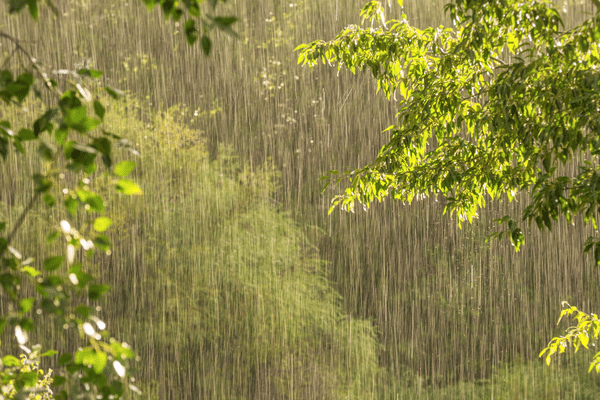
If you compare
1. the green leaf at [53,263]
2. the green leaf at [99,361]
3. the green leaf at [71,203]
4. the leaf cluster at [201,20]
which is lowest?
the green leaf at [99,361]

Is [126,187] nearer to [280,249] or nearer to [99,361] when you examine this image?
[99,361]

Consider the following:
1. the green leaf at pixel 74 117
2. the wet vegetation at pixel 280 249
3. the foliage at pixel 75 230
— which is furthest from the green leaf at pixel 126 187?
the wet vegetation at pixel 280 249

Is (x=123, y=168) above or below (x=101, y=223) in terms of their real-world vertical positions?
above

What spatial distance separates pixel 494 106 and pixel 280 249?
36.6ft

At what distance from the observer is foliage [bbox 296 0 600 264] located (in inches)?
114

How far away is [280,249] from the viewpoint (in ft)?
46.3

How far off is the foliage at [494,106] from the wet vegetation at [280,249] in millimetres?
8324

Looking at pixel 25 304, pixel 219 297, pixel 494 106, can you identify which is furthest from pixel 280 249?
pixel 25 304

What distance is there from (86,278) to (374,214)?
54.9 feet

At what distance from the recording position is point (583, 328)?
395cm

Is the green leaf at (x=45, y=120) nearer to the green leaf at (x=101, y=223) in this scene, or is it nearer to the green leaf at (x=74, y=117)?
the green leaf at (x=74, y=117)

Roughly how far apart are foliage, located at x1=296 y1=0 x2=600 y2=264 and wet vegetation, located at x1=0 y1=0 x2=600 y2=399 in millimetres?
8324

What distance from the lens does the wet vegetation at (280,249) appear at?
13.3 meters

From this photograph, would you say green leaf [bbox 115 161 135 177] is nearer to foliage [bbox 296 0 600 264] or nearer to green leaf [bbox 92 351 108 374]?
green leaf [bbox 92 351 108 374]
